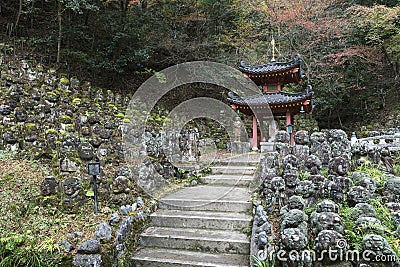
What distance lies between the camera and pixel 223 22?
14742 mm

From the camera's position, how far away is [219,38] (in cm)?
1396

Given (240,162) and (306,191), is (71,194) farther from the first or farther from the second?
(240,162)

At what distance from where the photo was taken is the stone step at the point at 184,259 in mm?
4062

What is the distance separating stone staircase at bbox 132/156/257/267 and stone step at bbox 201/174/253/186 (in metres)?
0.51

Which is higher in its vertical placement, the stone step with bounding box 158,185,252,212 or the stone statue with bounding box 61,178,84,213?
the stone statue with bounding box 61,178,84,213

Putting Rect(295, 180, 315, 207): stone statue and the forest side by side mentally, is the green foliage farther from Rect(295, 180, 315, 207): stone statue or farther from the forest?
the forest

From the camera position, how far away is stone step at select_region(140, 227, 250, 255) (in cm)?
437

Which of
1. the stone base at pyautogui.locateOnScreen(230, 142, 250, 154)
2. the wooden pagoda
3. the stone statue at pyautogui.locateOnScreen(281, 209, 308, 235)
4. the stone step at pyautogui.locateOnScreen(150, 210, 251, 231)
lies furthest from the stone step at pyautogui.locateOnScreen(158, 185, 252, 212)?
the stone base at pyautogui.locateOnScreen(230, 142, 250, 154)

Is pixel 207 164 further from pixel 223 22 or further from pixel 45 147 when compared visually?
pixel 223 22

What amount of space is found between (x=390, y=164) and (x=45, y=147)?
782cm

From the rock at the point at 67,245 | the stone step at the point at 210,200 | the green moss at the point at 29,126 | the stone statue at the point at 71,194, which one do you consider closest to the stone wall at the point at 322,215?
the stone step at the point at 210,200

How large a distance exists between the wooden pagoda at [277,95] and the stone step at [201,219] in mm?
5351

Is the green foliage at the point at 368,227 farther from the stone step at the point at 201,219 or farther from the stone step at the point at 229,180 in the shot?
the stone step at the point at 229,180

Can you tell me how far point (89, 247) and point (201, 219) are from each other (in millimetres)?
1903
